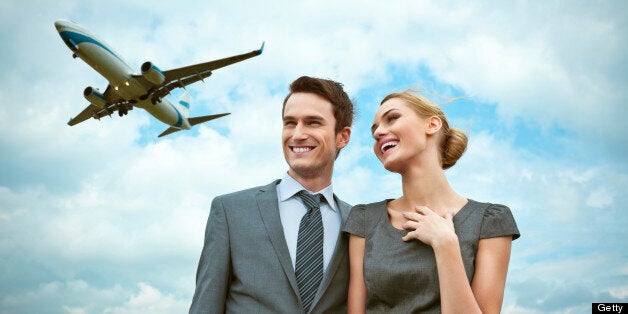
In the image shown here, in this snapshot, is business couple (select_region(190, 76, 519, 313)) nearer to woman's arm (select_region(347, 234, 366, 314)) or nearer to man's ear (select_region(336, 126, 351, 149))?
woman's arm (select_region(347, 234, 366, 314))

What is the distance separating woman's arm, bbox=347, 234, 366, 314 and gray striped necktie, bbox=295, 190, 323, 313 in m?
0.33

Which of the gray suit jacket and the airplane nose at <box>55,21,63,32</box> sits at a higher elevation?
the airplane nose at <box>55,21,63,32</box>

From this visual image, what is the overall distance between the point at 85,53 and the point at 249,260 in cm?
2599

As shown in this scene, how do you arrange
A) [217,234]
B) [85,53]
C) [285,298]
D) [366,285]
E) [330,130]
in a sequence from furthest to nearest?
[85,53], [330,130], [217,234], [285,298], [366,285]

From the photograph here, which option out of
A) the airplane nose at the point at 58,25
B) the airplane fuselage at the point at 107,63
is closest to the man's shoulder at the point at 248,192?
the airplane fuselage at the point at 107,63

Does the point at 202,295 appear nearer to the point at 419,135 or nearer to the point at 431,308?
the point at 431,308

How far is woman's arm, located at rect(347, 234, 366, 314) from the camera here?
3.82m

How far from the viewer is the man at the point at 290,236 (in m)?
4.09

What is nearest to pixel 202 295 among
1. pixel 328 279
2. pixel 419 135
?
pixel 328 279

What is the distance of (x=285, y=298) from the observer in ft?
13.2

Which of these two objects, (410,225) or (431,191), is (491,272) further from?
(431,191)

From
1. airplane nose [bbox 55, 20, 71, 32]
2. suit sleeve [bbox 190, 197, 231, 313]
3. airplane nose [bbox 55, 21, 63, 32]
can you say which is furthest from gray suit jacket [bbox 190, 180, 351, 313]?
A: airplane nose [bbox 55, 21, 63, 32]

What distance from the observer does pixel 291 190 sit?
15.8ft

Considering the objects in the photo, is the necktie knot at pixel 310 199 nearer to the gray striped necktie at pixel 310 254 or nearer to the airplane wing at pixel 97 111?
the gray striped necktie at pixel 310 254
